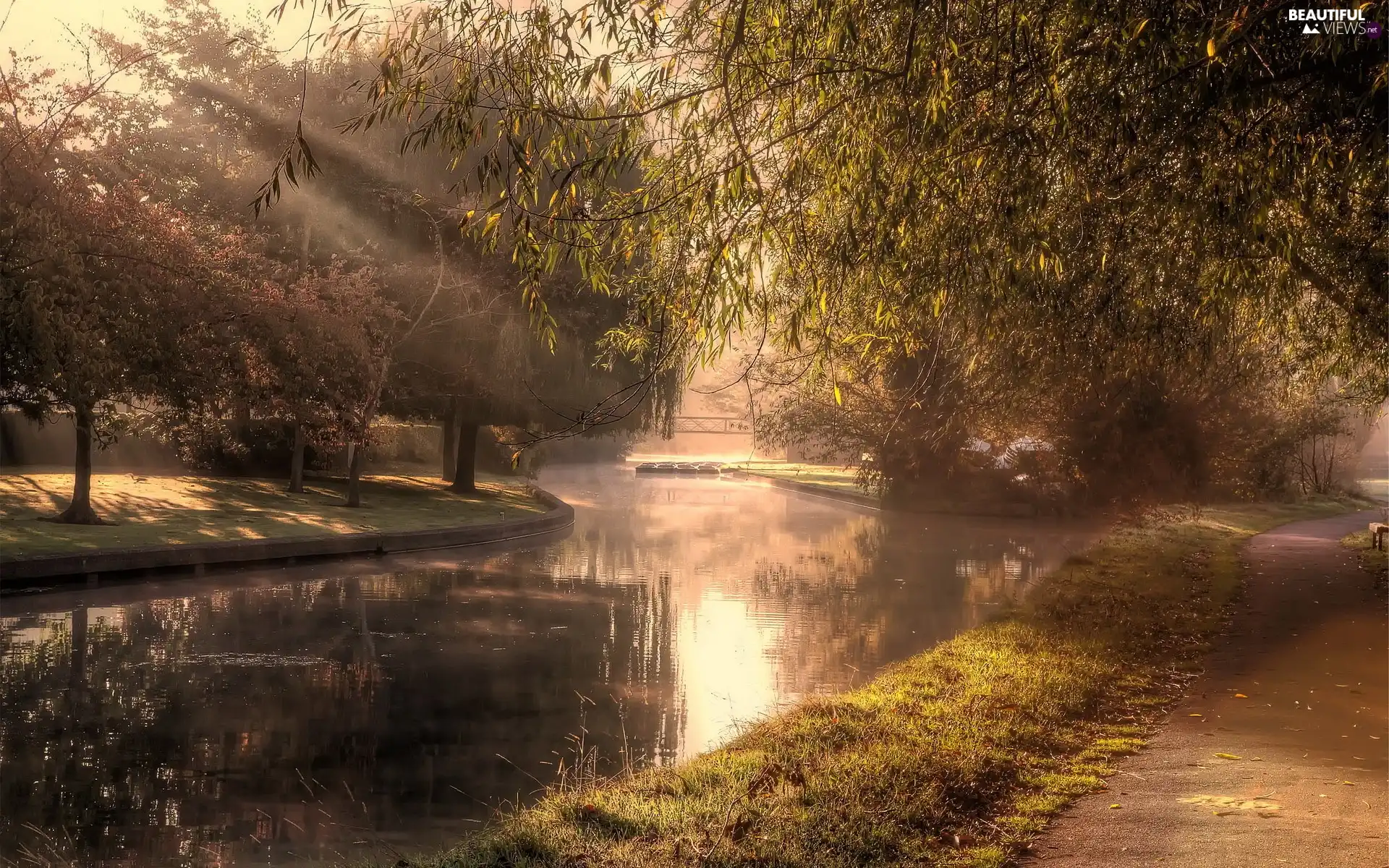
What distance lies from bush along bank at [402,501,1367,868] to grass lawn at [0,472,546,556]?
13.7m

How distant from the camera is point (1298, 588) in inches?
743

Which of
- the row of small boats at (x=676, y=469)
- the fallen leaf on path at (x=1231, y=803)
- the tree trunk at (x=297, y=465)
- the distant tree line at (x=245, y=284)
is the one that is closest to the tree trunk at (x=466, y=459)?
the distant tree line at (x=245, y=284)

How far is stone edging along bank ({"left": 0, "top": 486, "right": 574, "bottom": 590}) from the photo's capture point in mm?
17547

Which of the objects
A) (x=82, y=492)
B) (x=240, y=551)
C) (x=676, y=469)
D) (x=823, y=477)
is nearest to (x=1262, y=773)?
(x=240, y=551)

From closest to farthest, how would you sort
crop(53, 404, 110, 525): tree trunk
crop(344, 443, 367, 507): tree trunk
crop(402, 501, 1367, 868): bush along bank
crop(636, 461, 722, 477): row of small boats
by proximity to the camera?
crop(402, 501, 1367, 868): bush along bank
crop(53, 404, 110, 525): tree trunk
crop(344, 443, 367, 507): tree trunk
crop(636, 461, 722, 477): row of small boats

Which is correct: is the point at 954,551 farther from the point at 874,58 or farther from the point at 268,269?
the point at 874,58

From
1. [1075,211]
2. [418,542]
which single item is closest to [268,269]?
[418,542]

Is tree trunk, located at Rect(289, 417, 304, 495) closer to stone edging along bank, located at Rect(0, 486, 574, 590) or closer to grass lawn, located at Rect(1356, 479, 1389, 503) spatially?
stone edging along bank, located at Rect(0, 486, 574, 590)

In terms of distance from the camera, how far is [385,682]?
11.6 m

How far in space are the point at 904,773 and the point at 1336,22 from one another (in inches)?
178

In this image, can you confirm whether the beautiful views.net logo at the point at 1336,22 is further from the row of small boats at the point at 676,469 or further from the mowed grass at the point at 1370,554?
the row of small boats at the point at 676,469

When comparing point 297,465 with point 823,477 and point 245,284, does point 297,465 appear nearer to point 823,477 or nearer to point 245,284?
point 245,284

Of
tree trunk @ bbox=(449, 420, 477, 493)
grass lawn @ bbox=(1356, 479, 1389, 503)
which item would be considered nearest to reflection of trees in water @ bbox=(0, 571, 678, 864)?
tree trunk @ bbox=(449, 420, 477, 493)

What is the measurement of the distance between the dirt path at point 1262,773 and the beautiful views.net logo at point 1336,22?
3923mm
